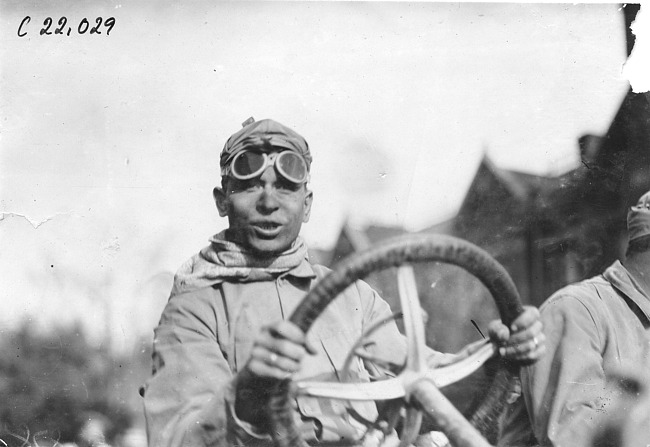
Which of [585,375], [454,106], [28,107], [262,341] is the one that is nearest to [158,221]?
[28,107]

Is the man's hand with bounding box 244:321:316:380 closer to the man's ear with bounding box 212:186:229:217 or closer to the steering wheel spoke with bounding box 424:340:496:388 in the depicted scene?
the steering wheel spoke with bounding box 424:340:496:388

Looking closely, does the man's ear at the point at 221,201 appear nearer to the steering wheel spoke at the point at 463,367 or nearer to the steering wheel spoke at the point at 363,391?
the steering wheel spoke at the point at 363,391

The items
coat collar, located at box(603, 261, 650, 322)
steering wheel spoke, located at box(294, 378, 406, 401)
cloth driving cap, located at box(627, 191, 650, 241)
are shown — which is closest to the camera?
steering wheel spoke, located at box(294, 378, 406, 401)

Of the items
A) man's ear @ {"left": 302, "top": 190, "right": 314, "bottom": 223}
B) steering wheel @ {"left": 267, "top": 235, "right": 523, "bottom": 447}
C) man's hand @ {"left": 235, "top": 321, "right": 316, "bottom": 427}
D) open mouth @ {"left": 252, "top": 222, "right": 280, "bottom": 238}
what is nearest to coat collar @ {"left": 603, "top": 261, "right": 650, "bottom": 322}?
steering wheel @ {"left": 267, "top": 235, "right": 523, "bottom": 447}

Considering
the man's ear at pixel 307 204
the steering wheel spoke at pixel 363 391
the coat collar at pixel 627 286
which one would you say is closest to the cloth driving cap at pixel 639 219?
the coat collar at pixel 627 286

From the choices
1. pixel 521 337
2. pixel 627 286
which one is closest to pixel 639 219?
pixel 627 286

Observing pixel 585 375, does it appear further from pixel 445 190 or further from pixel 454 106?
pixel 454 106
